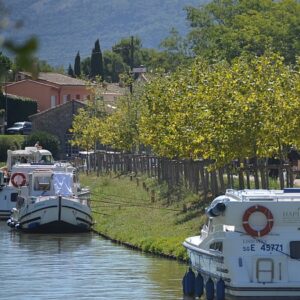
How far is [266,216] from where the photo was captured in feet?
69.9

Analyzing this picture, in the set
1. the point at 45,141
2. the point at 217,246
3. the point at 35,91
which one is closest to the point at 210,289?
the point at 217,246

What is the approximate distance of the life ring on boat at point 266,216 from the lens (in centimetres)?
2116

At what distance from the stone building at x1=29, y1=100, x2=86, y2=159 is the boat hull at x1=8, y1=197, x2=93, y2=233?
58000 mm

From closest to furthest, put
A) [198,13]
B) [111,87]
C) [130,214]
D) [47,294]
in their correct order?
[47,294] < [130,214] < [198,13] < [111,87]

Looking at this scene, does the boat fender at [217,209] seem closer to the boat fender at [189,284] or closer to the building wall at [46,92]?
the boat fender at [189,284]

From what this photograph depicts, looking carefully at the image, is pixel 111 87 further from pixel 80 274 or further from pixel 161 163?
pixel 80 274

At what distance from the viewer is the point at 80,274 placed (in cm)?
2953

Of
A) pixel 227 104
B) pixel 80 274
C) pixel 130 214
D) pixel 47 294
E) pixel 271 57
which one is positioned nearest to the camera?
pixel 47 294

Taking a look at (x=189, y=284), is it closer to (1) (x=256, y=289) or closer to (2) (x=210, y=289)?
(2) (x=210, y=289)

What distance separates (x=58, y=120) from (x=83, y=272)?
73.4m

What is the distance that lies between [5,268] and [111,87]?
90027mm

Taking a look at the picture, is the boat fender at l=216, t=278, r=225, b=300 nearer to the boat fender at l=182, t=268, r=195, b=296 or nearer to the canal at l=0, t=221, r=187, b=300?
the boat fender at l=182, t=268, r=195, b=296


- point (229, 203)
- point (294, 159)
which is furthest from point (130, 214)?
point (229, 203)

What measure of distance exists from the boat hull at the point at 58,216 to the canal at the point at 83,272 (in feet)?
11.5
